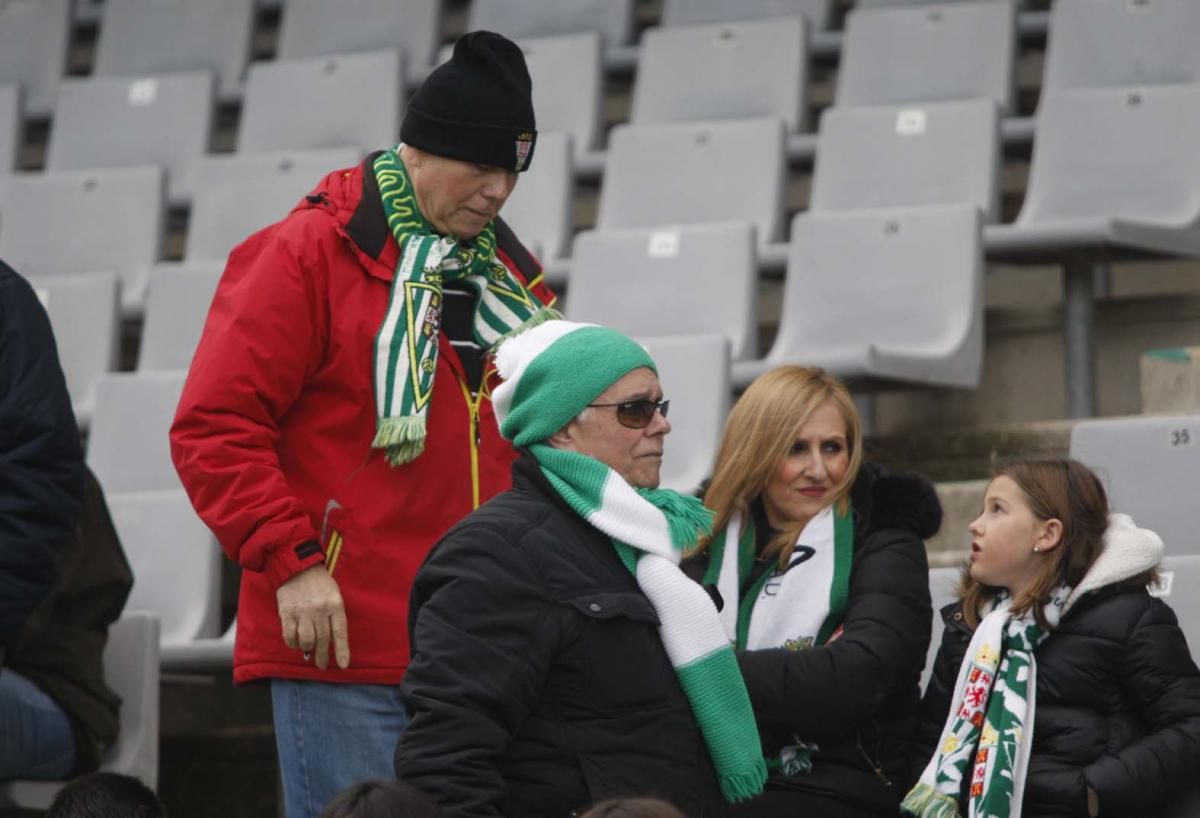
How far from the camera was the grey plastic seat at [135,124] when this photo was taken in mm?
6410

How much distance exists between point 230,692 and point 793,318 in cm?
161

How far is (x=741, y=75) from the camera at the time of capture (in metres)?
5.89

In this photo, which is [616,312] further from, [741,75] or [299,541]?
[299,541]

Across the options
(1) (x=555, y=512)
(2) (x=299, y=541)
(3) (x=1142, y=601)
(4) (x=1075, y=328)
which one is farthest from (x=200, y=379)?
(4) (x=1075, y=328)

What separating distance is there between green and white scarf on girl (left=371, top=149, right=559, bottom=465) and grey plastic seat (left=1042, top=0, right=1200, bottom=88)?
3223mm

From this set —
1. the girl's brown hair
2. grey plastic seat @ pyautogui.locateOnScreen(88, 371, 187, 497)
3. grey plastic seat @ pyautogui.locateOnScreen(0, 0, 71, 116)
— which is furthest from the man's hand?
grey plastic seat @ pyautogui.locateOnScreen(0, 0, 71, 116)

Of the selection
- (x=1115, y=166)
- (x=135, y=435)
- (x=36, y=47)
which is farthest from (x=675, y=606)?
(x=36, y=47)

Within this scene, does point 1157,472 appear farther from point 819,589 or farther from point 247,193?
point 247,193

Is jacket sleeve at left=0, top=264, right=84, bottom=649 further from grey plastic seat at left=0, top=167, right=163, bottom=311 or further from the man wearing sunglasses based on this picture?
grey plastic seat at left=0, top=167, right=163, bottom=311

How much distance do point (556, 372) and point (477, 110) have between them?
0.51 metres

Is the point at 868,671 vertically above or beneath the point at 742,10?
beneath

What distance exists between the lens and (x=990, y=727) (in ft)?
8.61

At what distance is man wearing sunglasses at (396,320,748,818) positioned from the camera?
2.05 metres

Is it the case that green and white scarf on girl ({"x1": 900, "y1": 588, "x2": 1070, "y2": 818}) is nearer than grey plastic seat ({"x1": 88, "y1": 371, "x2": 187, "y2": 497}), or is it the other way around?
green and white scarf on girl ({"x1": 900, "y1": 588, "x2": 1070, "y2": 818})
